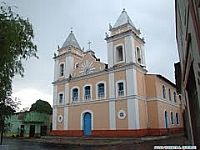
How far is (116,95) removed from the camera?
84.0ft

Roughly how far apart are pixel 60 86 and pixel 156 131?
46.9 feet

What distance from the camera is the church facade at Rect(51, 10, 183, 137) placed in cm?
2469

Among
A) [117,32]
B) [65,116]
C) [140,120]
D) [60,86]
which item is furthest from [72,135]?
[117,32]

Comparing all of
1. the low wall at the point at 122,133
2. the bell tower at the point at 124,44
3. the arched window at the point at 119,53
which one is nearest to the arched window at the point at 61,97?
the low wall at the point at 122,133

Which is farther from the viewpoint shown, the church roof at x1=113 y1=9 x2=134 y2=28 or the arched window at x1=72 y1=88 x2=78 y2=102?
the arched window at x1=72 y1=88 x2=78 y2=102

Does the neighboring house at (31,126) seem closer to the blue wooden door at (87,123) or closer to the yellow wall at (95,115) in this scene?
the yellow wall at (95,115)

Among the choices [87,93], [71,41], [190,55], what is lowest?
[190,55]

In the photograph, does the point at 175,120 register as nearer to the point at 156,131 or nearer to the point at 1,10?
the point at 156,131

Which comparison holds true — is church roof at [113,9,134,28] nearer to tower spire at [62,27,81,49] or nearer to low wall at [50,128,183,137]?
tower spire at [62,27,81,49]

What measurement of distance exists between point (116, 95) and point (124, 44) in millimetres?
6059

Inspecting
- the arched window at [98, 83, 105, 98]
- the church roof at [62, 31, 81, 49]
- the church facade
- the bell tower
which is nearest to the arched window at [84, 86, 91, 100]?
the church facade

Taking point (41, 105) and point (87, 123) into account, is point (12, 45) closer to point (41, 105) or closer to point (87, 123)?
point (87, 123)

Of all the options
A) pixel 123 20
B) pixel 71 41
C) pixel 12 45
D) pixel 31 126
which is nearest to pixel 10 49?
pixel 12 45

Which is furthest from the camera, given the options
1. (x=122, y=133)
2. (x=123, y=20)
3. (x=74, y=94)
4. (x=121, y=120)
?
(x=74, y=94)
